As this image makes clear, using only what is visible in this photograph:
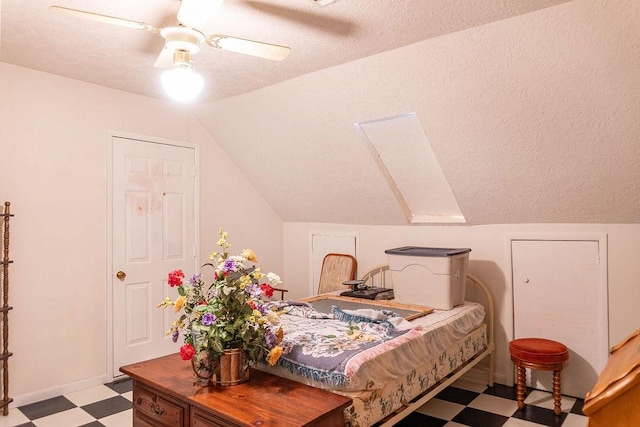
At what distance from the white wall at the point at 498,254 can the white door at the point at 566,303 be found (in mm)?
69

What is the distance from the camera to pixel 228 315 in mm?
2049

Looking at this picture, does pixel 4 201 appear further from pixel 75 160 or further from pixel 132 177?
pixel 132 177

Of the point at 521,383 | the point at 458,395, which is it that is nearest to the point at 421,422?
the point at 458,395

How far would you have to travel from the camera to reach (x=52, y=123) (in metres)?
3.30

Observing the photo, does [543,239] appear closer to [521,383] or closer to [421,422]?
[521,383]

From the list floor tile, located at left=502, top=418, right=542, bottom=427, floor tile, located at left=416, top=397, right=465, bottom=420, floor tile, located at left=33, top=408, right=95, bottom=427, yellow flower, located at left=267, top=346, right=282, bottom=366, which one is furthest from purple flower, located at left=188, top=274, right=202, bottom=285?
floor tile, located at left=502, top=418, right=542, bottom=427

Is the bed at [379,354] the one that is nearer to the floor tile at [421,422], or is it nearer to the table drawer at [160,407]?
the floor tile at [421,422]

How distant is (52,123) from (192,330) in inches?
87.2

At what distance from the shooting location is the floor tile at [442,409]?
2.98 m

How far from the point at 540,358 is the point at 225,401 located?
2070 millimetres

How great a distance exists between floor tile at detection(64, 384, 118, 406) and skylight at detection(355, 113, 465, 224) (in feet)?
9.01

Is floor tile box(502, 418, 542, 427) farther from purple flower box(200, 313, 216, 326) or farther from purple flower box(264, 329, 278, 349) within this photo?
purple flower box(200, 313, 216, 326)

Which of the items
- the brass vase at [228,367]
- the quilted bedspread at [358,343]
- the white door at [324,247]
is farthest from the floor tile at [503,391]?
the brass vase at [228,367]

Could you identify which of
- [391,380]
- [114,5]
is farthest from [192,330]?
[114,5]
